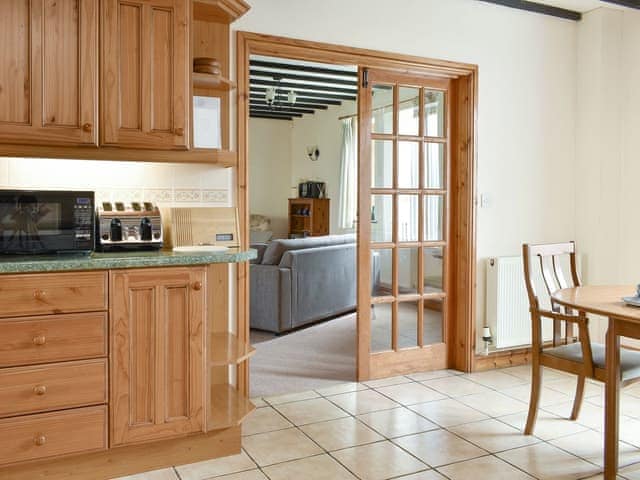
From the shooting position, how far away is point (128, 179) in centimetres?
307

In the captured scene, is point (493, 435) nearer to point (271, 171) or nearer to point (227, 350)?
point (227, 350)

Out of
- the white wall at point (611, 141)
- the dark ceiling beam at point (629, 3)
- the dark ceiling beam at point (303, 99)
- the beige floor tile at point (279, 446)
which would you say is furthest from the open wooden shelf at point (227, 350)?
the dark ceiling beam at point (303, 99)

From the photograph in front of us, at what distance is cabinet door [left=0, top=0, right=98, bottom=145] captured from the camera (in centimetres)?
253

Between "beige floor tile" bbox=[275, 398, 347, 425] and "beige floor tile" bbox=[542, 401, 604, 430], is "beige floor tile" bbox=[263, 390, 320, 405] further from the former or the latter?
"beige floor tile" bbox=[542, 401, 604, 430]

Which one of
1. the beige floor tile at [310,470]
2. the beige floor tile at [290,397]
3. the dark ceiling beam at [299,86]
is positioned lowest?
the beige floor tile at [310,470]

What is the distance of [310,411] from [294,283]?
203 cm

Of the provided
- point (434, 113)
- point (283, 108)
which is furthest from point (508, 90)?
point (283, 108)

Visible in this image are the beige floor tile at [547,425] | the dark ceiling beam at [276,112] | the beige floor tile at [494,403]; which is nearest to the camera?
the beige floor tile at [547,425]

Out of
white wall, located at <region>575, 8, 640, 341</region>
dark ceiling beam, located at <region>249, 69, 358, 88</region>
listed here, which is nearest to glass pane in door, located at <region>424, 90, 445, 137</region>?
white wall, located at <region>575, 8, 640, 341</region>

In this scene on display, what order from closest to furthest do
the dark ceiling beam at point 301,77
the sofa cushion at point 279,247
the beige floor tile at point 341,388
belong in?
1. the beige floor tile at point 341,388
2. the sofa cushion at point 279,247
3. the dark ceiling beam at point 301,77

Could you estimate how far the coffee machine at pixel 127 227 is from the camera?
8.96 ft

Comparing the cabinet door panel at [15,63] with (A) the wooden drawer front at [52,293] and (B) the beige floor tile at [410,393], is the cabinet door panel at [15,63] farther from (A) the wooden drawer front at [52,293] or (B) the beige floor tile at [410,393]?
(B) the beige floor tile at [410,393]

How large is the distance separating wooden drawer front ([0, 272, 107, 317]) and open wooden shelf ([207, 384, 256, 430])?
30.0 inches

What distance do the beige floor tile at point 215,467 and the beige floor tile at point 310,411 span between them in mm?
Answer: 527
